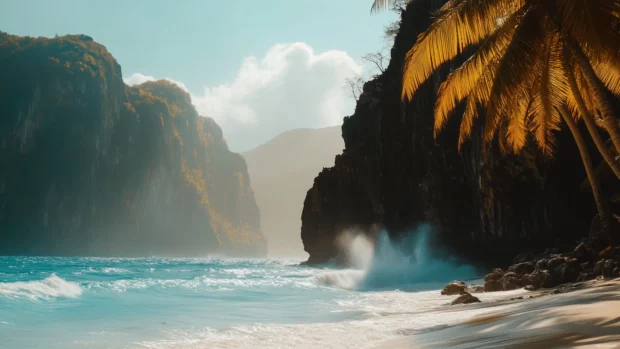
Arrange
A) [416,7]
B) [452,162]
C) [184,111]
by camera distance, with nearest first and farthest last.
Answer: [452,162] → [416,7] → [184,111]

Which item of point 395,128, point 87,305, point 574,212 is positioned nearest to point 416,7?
point 395,128

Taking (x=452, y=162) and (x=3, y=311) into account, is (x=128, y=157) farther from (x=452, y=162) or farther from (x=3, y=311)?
(x=3, y=311)

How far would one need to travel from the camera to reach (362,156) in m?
45.8

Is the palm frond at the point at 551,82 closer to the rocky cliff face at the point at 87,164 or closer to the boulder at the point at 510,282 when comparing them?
the boulder at the point at 510,282

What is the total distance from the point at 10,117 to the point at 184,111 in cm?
5911

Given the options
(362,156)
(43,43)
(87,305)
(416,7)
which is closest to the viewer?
(87,305)

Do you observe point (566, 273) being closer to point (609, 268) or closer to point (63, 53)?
point (609, 268)

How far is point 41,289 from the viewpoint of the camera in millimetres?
15227

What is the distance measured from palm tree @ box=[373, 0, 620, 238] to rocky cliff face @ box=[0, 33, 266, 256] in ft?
321

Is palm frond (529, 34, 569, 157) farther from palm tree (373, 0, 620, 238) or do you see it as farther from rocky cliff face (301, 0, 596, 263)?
rocky cliff face (301, 0, 596, 263)

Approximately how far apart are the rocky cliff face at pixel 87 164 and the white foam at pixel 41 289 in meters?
86.6

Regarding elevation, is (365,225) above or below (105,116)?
below

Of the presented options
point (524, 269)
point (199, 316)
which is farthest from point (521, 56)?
point (524, 269)

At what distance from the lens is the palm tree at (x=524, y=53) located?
7535 mm
